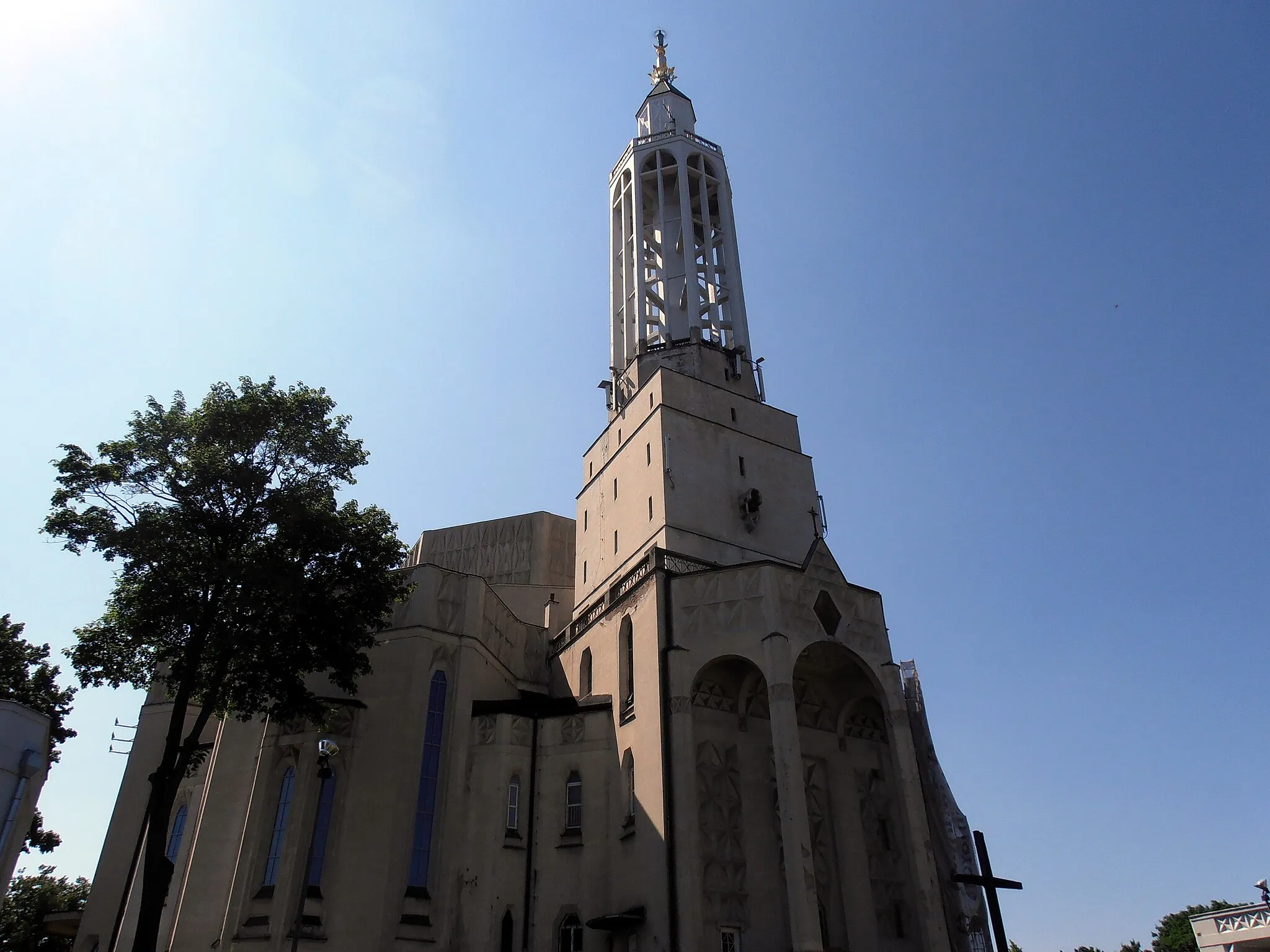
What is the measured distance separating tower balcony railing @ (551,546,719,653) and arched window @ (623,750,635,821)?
5467 mm

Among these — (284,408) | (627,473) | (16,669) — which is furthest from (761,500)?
(16,669)

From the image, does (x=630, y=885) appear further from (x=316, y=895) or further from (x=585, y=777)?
(x=316, y=895)

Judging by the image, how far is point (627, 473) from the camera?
117ft

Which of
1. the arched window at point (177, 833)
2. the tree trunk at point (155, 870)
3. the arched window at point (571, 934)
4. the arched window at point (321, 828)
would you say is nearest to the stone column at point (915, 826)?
the arched window at point (571, 934)

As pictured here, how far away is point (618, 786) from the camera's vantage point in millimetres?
26828

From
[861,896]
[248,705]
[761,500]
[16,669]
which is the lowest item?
[861,896]

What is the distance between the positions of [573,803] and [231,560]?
12.7 meters

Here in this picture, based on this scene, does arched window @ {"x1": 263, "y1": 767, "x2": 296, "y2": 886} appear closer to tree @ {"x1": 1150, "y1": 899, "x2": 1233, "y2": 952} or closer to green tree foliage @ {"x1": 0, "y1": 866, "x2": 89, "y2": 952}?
green tree foliage @ {"x1": 0, "y1": 866, "x2": 89, "y2": 952}

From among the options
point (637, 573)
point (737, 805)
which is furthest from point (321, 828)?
point (637, 573)

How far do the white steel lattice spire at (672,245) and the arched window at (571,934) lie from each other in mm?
23517

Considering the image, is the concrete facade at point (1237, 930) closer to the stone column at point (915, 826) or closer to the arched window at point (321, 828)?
the stone column at point (915, 826)

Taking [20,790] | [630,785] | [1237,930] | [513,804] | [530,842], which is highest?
[630,785]

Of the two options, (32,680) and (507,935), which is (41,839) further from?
(507,935)

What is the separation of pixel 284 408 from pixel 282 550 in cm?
408
